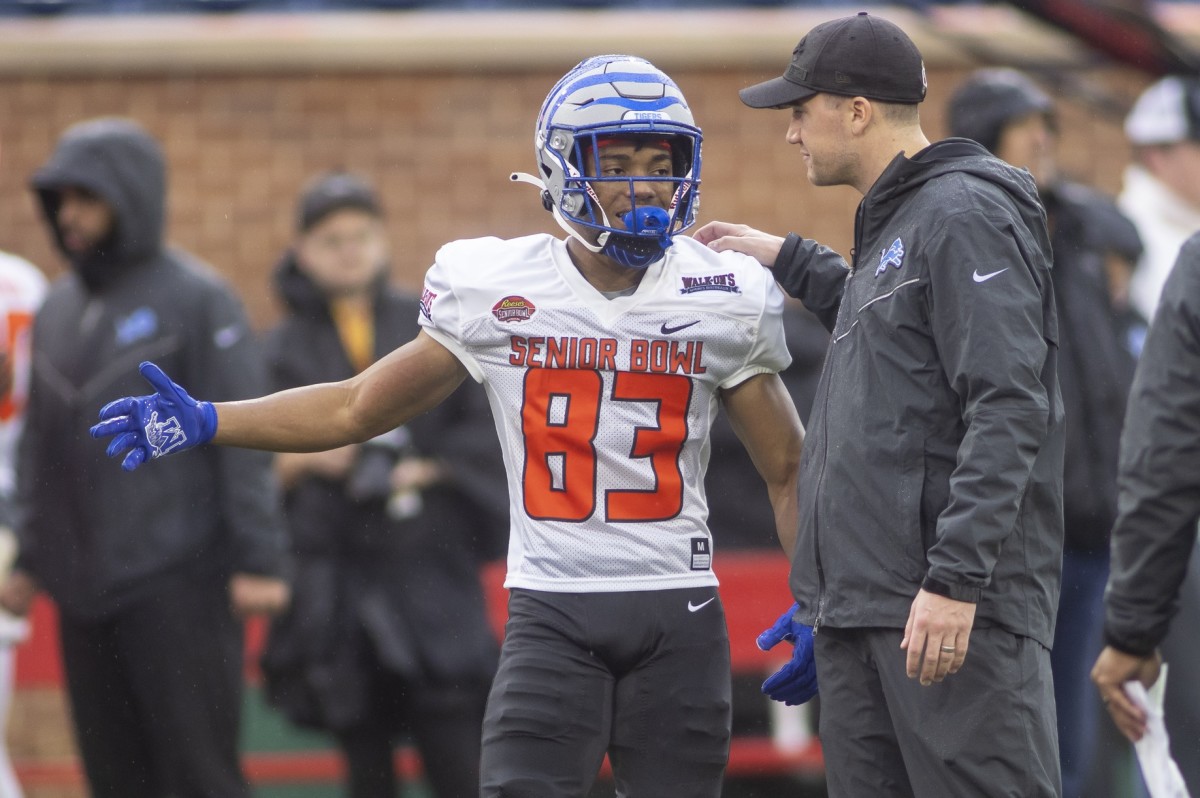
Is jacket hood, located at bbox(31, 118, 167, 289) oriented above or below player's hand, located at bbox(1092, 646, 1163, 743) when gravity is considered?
above

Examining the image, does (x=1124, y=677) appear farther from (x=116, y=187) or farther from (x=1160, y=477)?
(x=116, y=187)

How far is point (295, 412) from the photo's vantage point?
166 inches

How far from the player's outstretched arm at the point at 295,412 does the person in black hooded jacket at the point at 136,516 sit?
1.68 meters

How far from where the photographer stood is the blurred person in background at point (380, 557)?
601 cm

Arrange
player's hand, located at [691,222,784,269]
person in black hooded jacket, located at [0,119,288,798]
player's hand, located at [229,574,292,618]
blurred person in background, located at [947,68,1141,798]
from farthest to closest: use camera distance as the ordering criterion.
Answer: player's hand, located at [229,574,292,618]
person in black hooded jacket, located at [0,119,288,798]
blurred person in background, located at [947,68,1141,798]
player's hand, located at [691,222,784,269]

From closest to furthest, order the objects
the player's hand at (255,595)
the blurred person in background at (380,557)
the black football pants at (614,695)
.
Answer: the black football pants at (614,695), the player's hand at (255,595), the blurred person in background at (380,557)

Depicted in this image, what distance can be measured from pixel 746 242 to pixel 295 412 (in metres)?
1.10

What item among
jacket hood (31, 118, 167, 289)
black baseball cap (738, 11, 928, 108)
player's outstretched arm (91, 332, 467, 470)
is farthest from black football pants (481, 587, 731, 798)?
jacket hood (31, 118, 167, 289)

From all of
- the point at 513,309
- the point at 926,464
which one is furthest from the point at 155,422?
the point at 926,464

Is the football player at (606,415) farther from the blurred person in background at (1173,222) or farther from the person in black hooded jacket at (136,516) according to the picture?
the person in black hooded jacket at (136,516)

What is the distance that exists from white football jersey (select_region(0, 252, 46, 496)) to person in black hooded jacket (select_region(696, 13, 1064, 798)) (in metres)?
3.65

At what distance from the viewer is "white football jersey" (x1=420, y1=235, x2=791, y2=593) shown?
397 centimetres

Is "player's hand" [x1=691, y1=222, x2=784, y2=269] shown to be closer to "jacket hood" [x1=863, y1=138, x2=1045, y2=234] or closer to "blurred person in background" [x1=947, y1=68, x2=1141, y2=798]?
"jacket hood" [x1=863, y1=138, x2=1045, y2=234]

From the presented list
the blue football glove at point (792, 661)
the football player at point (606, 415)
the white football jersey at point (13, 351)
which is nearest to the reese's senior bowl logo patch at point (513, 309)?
the football player at point (606, 415)
